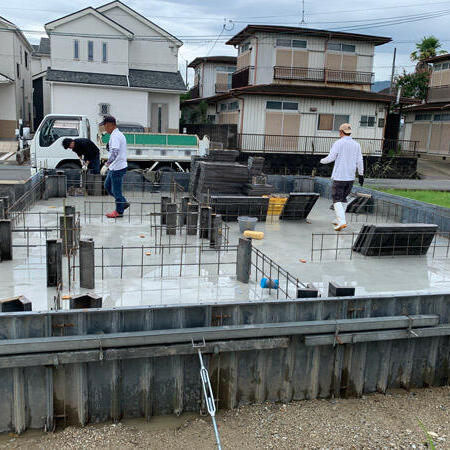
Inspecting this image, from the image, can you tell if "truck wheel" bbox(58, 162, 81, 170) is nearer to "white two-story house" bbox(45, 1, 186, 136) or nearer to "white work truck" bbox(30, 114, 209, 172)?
"white work truck" bbox(30, 114, 209, 172)

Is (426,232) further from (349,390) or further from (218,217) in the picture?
(349,390)

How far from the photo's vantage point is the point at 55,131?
643 inches

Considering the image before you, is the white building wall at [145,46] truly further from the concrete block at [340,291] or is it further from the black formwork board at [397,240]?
the concrete block at [340,291]

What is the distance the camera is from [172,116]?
3050 centimetres

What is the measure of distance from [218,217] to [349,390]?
14.7 ft

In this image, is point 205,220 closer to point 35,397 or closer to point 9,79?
point 35,397

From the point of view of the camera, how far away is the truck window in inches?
639

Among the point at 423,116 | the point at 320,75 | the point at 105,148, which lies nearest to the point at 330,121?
the point at 320,75

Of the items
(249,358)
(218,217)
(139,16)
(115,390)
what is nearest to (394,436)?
(249,358)

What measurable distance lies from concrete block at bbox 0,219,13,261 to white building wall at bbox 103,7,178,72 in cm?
2430

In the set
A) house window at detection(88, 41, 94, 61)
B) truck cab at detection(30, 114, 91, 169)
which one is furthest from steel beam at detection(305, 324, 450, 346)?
house window at detection(88, 41, 94, 61)

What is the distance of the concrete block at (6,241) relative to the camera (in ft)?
26.6

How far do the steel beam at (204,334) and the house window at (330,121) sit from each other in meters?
21.6

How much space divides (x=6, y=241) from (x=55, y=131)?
29.9 ft
